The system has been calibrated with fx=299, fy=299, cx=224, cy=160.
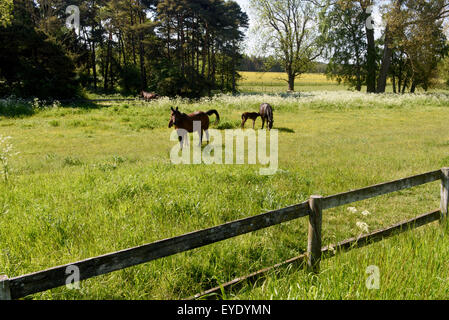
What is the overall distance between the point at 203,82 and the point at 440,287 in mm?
34858

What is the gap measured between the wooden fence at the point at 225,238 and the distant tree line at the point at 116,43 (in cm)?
2463

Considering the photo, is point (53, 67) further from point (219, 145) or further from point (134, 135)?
point (219, 145)

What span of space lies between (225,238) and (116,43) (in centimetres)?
5512

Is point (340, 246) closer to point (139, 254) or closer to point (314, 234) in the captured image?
point (314, 234)

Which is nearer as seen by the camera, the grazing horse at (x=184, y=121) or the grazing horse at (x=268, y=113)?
the grazing horse at (x=184, y=121)

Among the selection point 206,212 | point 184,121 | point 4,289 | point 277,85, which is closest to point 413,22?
point 184,121

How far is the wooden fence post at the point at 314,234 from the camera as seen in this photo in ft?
11.3

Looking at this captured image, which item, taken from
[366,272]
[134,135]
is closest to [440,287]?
[366,272]

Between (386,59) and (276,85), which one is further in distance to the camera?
(276,85)

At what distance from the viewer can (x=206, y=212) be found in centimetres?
556

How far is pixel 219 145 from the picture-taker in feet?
42.3

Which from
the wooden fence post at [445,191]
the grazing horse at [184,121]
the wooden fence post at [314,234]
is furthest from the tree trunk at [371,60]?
the wooden fence post at [314,234]

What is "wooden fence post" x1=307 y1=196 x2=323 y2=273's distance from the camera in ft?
11.3

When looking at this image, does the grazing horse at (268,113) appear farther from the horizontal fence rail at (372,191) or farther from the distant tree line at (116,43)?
the distant tree line at (116,43)
